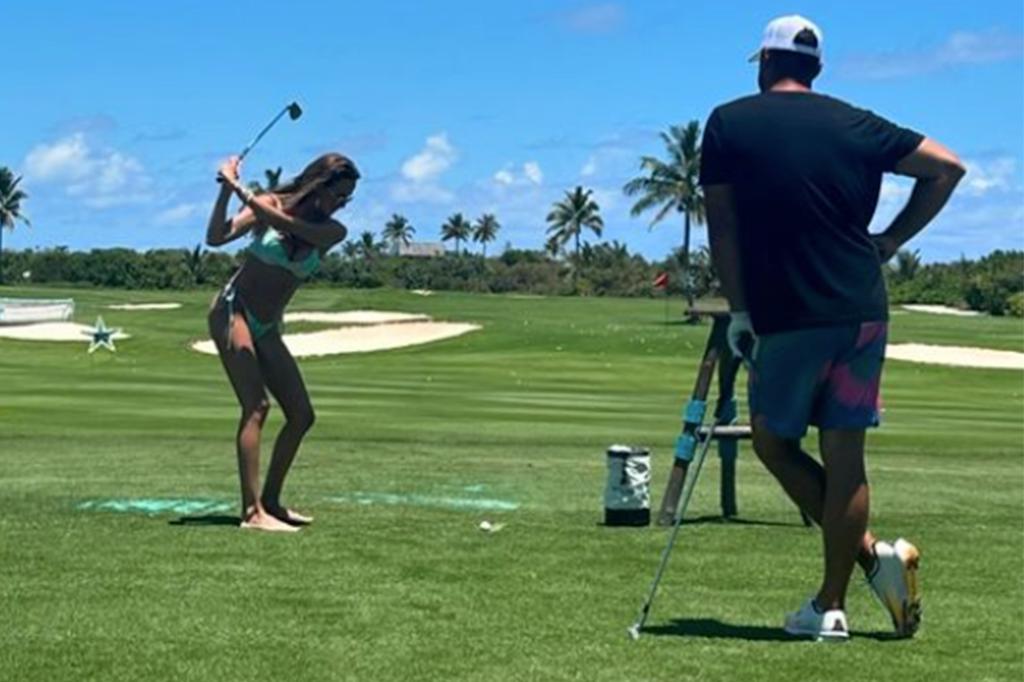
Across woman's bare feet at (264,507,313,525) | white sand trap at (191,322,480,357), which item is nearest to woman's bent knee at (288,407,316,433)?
woman's bare feet at (264,507,313,525)

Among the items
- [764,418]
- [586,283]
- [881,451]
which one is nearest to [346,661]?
[764,418]

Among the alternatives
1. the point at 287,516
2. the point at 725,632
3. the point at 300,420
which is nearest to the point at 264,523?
the point at 287,516

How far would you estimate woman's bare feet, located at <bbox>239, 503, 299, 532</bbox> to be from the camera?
351 inches

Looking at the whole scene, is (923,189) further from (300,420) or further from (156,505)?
(156,505)

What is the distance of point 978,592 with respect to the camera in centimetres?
735

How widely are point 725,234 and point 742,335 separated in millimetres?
401

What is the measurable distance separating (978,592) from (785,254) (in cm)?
211

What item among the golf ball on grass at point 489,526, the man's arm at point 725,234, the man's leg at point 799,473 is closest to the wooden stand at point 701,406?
the golf ball on grass at point 489,526

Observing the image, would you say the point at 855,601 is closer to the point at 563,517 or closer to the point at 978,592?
the point at 978,592

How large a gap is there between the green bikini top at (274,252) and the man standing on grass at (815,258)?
12.3 feet

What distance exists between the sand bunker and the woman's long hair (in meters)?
40.2

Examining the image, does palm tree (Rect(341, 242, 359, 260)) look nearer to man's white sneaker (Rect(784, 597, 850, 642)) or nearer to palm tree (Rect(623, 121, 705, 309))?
palm tree (Rect(623, 121, 705, 309))

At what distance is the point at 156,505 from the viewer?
1015cm

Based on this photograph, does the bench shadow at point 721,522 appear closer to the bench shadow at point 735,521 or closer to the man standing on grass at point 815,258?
the bench shadow at point 735,521
